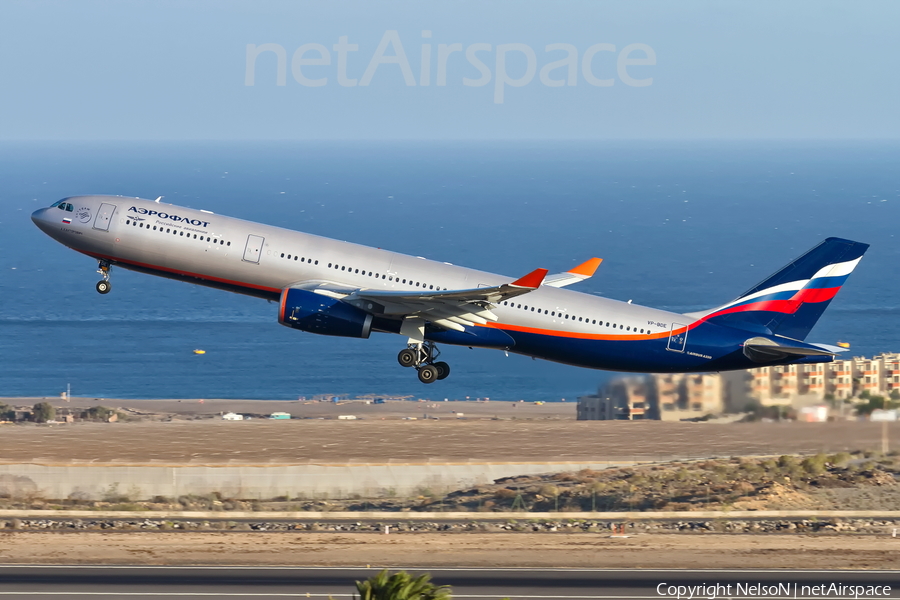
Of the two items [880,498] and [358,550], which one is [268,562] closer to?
[358,550]

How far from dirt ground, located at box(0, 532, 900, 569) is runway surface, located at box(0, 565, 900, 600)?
36.2 inches

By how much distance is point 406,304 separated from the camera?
43.2 meters

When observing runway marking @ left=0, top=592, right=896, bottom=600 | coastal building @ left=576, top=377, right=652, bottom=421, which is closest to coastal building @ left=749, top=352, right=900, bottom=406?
coastal building @ left=576, top=377, right=652, bottom=421

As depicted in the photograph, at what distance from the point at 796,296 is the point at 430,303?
15.1 metres

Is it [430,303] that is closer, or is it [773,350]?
[430,303]

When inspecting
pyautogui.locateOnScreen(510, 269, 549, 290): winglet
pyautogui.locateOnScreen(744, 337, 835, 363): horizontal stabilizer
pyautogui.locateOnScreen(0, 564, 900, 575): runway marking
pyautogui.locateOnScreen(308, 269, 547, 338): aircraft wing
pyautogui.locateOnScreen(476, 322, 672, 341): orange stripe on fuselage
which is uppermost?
pyautogui.locateOnScreen(510, 269, 549, 290): winglet

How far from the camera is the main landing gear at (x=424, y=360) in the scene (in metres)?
45.6

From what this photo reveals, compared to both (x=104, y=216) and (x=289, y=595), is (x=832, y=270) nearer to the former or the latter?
(x=289, y=595)

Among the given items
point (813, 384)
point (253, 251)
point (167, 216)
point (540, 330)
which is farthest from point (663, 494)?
point (167, 216)

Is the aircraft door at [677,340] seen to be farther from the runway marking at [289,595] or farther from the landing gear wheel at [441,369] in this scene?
the runway marking at [289,595]

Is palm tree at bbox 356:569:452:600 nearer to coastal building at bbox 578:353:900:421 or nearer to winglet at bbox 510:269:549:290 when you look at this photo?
winglet at bbox 510:269:549:290

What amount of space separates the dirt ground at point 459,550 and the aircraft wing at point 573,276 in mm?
10526

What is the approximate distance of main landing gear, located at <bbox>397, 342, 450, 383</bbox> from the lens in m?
45.6

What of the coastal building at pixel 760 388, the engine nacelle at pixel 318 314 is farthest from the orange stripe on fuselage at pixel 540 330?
the coastal building at pixel 760 388
